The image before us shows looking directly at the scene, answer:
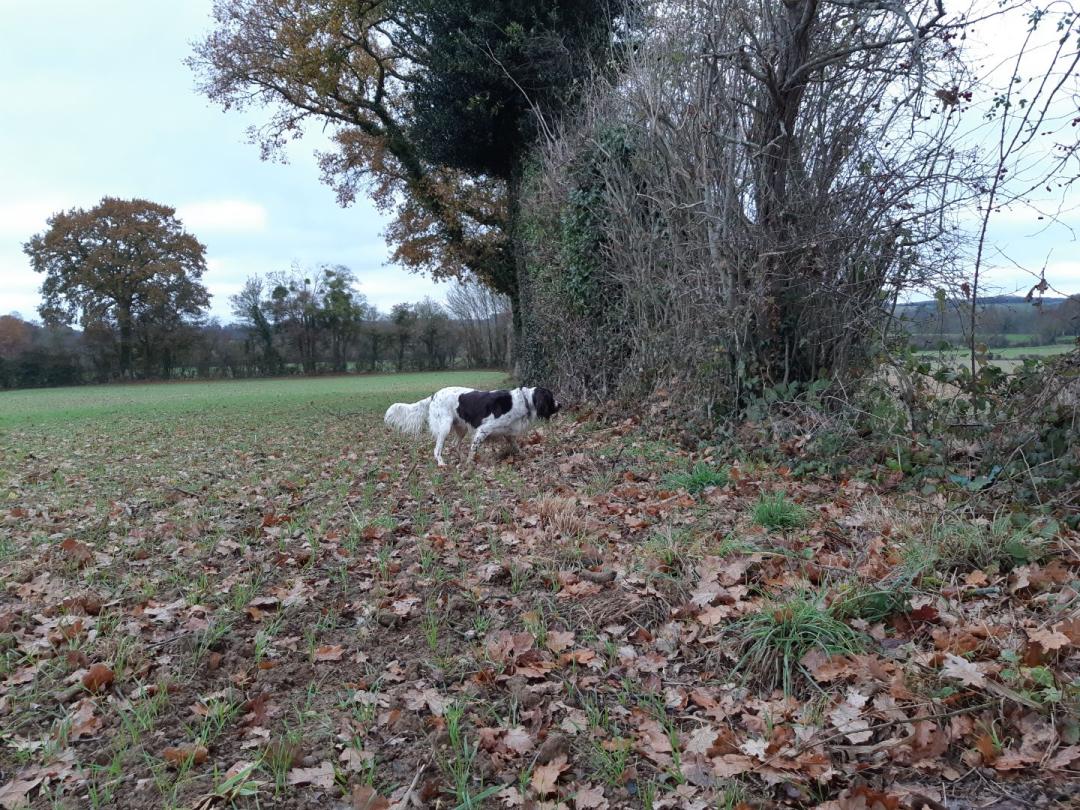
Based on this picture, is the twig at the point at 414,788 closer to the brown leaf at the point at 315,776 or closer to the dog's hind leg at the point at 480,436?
the brown leaf at the point at 315,776

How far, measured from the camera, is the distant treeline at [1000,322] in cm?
455

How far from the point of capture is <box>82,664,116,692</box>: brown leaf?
2.99 m

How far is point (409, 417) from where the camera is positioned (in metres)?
9.64

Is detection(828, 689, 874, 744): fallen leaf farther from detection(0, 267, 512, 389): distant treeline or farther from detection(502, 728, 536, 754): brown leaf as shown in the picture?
detection(0, 267, 512, 389): distant treeline

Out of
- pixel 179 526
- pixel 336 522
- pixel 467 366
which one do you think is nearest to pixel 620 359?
pixel 336 522

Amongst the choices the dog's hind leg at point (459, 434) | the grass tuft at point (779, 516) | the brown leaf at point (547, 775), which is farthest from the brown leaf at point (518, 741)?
the dog's hind leg at point (459, 434)

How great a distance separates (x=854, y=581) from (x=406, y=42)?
57.2 ft

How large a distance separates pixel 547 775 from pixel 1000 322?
4.83 meters

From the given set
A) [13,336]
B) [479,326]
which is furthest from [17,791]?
[13,336]

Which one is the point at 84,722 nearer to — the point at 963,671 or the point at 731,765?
the point at 731,765

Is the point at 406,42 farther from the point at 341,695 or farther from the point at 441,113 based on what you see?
the point at 341,695

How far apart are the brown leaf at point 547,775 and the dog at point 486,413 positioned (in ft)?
19.0

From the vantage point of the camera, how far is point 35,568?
4457 mm

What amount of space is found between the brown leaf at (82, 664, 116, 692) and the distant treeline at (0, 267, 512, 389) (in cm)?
4210
